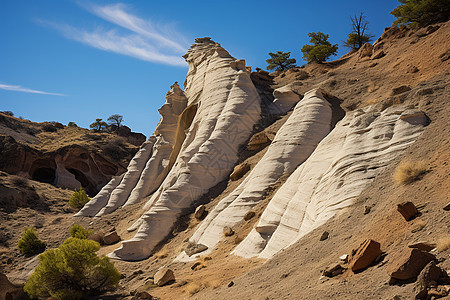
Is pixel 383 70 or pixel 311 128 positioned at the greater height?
pixel 383 70

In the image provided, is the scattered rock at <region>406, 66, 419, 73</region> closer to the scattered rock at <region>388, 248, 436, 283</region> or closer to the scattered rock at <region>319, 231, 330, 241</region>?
the scattered rock at <region>319, 231, 330, 241</region>

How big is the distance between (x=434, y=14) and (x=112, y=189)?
27783 mm

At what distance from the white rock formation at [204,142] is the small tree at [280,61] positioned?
667 inches

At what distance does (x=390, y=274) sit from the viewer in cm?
423

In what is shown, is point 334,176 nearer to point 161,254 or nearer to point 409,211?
point 409,211

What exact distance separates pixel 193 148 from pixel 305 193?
429 inches

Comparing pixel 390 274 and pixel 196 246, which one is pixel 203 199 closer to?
pixel 196 246

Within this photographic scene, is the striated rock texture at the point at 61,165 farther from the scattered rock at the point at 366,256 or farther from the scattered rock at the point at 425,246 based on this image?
the scattered rock at the point at 425,246

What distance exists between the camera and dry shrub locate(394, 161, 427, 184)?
7.27 m

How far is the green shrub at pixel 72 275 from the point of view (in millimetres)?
10602

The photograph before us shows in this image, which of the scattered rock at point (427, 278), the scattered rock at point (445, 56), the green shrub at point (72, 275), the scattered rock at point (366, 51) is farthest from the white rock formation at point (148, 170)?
the scattered rock at point (427, 278)

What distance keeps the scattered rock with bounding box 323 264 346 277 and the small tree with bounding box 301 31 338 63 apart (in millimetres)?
30158

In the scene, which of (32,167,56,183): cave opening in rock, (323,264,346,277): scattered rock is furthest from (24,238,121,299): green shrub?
(32,167,56,183): cave opening in rock

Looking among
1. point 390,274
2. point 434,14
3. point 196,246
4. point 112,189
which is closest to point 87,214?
point 112,189
